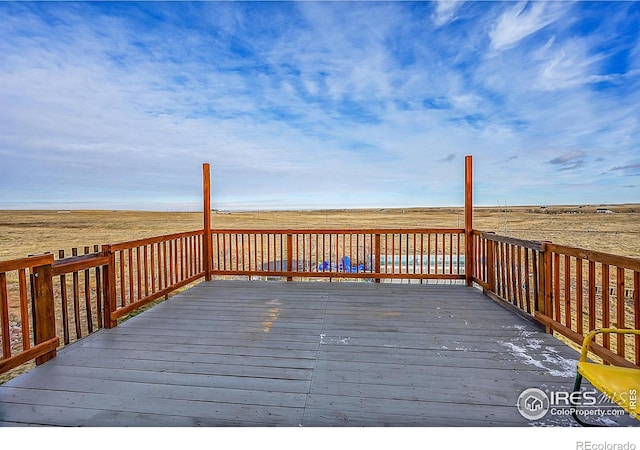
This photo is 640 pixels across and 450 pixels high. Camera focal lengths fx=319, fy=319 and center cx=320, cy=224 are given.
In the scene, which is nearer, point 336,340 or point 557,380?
point 557,380

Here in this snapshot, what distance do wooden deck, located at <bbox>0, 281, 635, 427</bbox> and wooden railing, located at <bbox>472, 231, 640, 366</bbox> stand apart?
0.20 meters

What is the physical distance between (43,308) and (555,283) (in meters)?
4.35

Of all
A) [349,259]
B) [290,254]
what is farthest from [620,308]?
[349,259]

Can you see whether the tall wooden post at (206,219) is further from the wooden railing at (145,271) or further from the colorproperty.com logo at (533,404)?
the colorproperty.com logo at (533,404)

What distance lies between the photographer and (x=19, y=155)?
8414 millimetres

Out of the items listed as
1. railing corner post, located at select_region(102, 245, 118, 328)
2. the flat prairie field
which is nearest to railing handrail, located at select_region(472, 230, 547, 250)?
railing corner post, located at select_region(102, 245, 118, 328)

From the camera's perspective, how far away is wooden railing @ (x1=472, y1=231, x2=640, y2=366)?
2139 mm

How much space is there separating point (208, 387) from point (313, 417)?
739 mm

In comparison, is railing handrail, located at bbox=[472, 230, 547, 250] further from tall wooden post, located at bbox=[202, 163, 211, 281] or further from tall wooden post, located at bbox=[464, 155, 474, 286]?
tall wooden post, located at bbox=[202, 163, 211, 281]

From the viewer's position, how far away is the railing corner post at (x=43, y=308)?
7.74 ft

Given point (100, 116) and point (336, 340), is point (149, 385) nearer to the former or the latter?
point (336, 340)

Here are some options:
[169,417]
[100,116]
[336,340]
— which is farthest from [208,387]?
[100,116]

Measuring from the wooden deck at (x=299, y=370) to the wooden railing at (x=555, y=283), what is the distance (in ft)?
0.66

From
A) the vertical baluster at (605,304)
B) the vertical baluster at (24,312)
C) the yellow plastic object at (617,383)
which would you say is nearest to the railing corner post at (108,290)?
the vertical baluster at (24,312)
